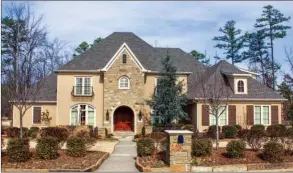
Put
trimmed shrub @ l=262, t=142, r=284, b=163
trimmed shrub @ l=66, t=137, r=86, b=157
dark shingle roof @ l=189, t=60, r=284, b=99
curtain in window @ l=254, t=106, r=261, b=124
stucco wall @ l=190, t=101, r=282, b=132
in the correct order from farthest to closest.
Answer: curtain in window @ l=254, t=106, r=261, b=124
dark shingle roof @ l=189, t=60, r=284, b=99
stucco wall @ l=190, t=101, r=282, b=132
trimmed shrub @ l=66, t=137, r=86, b=157
trimmed shrub @ l=262, t=142, r=284, b=163

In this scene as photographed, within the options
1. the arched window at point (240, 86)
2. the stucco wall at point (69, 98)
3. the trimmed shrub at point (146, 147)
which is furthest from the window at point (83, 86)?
the trimmed shrub at point (146, 147)

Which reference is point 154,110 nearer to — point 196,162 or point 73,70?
point 73,70

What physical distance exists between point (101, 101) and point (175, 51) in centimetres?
1023

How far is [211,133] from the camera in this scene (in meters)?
25.1

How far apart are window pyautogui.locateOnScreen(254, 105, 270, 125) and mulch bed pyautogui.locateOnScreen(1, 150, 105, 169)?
60.9ft

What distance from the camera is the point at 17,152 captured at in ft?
44.5

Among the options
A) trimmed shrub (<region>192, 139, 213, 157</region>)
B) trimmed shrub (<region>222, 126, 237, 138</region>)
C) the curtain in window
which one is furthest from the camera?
the curtain in window

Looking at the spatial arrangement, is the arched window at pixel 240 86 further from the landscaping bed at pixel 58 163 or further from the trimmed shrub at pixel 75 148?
the trimmed shrub at pixel 75 148

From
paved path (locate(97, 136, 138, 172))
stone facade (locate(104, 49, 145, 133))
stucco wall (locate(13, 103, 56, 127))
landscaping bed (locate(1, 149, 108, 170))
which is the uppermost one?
stone facade (locate(104, 49, 145, 133))

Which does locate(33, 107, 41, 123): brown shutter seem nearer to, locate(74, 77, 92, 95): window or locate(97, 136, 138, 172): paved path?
locate(74, 77, 92, 95): window

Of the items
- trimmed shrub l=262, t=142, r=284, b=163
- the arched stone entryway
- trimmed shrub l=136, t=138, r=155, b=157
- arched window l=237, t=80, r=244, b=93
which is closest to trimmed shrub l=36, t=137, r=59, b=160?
trimmed shrub l=136, t=138, r=155, b=157

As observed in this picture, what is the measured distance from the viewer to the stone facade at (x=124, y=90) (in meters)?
30.8

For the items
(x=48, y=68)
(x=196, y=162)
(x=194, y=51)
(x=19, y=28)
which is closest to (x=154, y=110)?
(x=19, y=28)

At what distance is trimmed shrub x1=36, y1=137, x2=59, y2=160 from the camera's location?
1412 centimetres
